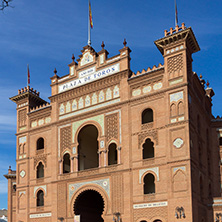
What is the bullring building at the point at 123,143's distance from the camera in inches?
1079

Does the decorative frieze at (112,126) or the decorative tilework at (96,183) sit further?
the decorative frieze at (112,126)

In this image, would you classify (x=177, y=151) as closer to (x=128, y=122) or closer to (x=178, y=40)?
(x=128, y=122)

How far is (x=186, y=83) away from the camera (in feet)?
91.0

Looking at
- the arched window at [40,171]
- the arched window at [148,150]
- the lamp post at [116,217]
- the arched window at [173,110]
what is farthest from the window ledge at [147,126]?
the arched window at [40,171]

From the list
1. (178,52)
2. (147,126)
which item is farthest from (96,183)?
(178,52)

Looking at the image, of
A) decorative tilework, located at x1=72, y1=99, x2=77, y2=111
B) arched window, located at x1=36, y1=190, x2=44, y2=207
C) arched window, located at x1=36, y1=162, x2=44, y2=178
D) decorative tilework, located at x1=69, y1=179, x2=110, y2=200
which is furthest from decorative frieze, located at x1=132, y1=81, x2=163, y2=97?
arched window, located at x1=36, y1=190, x2=44, y2=207

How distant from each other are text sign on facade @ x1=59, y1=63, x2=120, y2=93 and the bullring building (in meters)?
0.10

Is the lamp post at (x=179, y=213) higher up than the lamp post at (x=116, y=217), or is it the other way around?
the lamp post at (x=179, y=213)

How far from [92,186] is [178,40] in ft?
45.2

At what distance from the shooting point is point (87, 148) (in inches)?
1384

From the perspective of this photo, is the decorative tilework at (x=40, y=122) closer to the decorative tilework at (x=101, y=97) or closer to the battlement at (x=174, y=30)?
the decorative tilework at (x=101, y=97)

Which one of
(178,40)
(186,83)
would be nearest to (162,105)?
(186,83)

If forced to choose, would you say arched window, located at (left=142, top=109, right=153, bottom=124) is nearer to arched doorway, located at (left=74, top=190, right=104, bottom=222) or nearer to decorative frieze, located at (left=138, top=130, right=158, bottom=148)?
decorative frieze, located at (left=138, top=130, right=158, bottom=148)

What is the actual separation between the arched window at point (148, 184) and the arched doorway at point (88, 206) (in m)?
5.16
